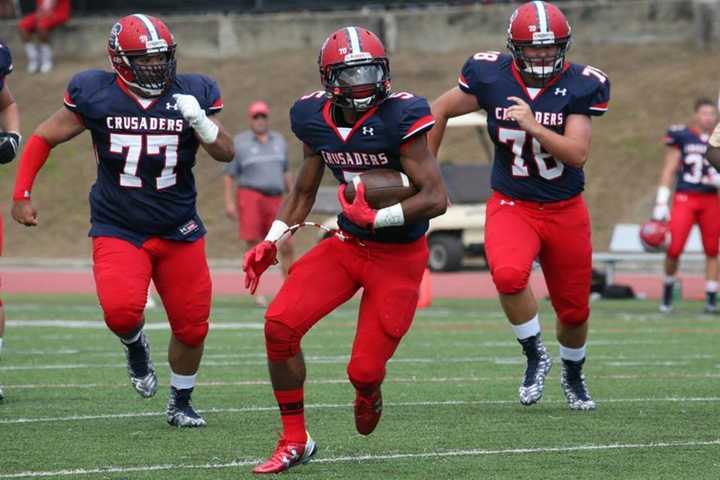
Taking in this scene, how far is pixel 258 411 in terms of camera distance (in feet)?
22.4

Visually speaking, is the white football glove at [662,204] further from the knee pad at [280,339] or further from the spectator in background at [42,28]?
the spectator in background at [42,28]

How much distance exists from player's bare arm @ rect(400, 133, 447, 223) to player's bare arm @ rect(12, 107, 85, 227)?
1.61 m

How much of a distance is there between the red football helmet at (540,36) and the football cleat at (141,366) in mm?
2078

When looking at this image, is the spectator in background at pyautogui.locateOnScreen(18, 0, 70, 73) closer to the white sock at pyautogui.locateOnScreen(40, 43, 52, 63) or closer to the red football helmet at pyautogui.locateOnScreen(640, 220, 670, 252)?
the white sock at pyautogui.locateOnScreen(40, 43, 52, 63)

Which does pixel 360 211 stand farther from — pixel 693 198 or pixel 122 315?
pixel 693 198

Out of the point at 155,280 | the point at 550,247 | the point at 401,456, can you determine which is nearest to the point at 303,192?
the point at 155,280

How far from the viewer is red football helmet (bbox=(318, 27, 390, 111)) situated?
17.9 feet

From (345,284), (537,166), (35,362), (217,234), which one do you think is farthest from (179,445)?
(217,234)

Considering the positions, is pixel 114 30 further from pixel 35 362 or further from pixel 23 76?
pixel 23 76

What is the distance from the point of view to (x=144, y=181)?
248 inches

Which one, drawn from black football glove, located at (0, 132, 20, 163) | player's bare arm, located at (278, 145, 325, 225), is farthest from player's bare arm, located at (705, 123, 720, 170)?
black football glove, located at (0, 132, 20, 163)

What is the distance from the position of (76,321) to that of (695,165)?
5.03 metres

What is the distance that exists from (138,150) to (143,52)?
40cm

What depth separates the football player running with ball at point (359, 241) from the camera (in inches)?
213
